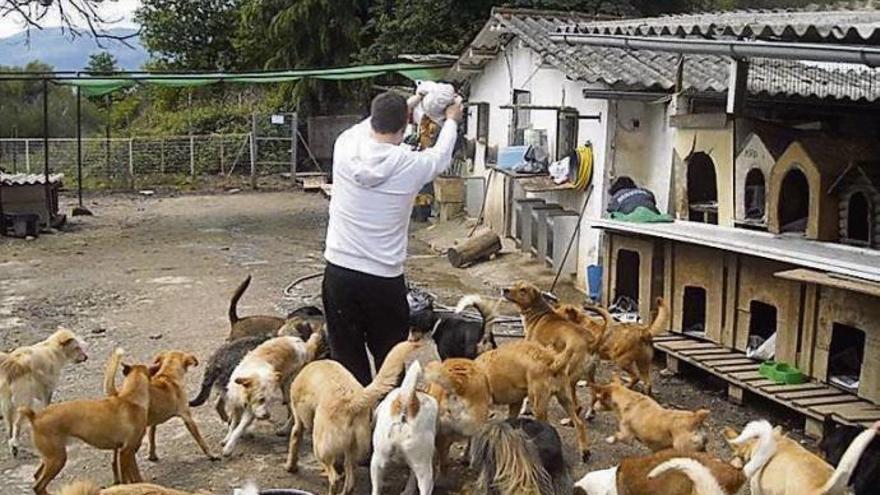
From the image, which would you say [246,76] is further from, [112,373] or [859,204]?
[112,373]

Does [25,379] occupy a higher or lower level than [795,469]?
lower

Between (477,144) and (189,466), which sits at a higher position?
(477,144)

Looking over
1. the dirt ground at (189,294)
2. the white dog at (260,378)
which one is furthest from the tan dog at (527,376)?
the white dog at (260,378)

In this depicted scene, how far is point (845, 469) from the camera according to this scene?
390 cm

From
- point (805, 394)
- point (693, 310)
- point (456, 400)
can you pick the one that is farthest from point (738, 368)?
point (456, 400)

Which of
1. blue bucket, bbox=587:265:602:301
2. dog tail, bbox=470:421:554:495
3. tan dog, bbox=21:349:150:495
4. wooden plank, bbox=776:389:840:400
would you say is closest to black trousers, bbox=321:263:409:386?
dog tail, bbox=470:421:554:495

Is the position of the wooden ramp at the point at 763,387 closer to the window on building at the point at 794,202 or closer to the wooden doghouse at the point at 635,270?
the wooden doghouse at the point at 635,270

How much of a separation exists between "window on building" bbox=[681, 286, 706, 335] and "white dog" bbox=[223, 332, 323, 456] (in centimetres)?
346

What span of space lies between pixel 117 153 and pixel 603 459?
67.3 ft

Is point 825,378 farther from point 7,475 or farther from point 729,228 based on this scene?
point 7,475

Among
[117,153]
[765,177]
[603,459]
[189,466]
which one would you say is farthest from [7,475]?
[117,153]

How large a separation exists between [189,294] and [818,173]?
7082 mm

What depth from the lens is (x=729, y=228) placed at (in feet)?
25.4

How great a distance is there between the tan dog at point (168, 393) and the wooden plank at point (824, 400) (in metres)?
3.75
